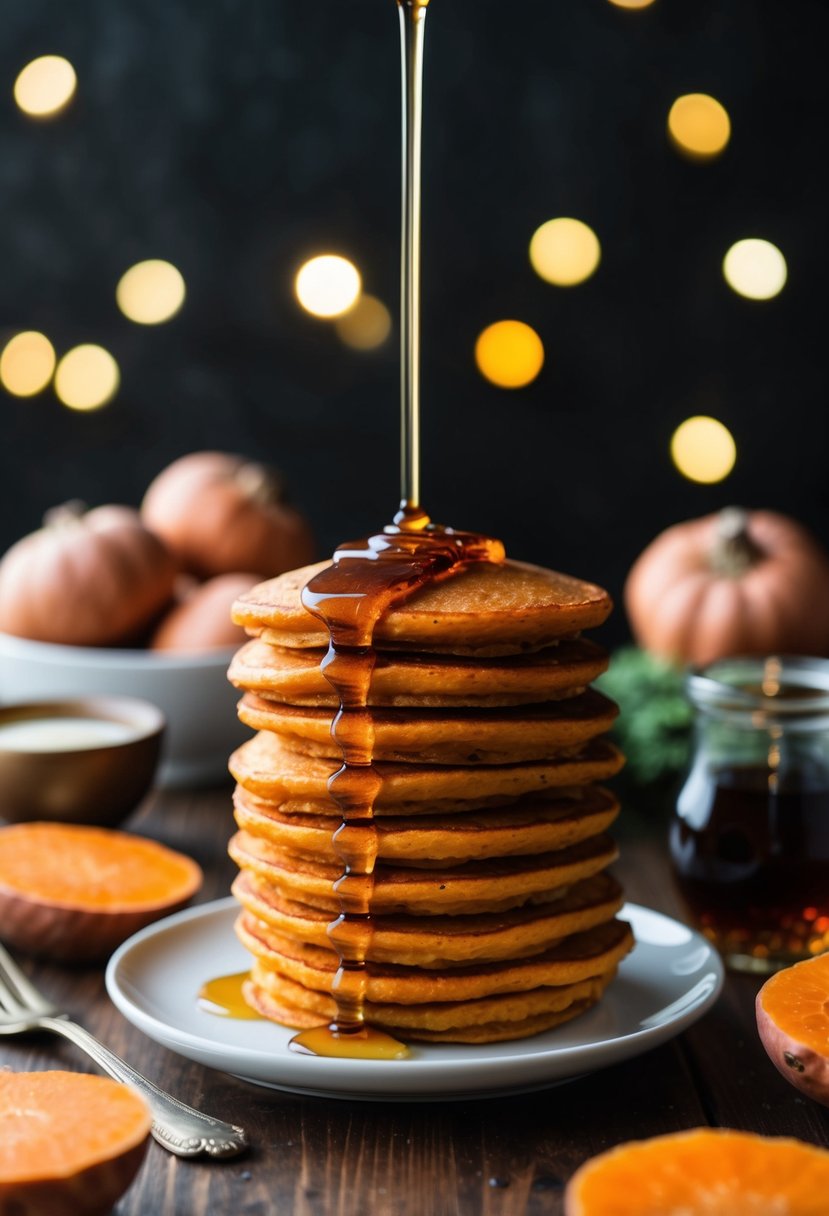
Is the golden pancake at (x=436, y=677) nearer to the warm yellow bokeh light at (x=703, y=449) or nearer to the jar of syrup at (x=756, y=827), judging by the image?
the jar of syrup at (x=756, y=827)

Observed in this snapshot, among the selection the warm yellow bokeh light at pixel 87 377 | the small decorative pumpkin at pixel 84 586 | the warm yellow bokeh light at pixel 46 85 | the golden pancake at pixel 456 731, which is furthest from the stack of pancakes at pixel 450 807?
the warm yellow bokeh light at pixel 46 85

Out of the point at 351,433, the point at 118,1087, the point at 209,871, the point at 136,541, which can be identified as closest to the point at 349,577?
the point at 118,1087

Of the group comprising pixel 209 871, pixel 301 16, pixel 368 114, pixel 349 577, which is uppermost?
pixel 301 16

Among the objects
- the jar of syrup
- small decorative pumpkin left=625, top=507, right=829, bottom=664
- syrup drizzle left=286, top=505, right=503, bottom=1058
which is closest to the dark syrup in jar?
the jar of syrup

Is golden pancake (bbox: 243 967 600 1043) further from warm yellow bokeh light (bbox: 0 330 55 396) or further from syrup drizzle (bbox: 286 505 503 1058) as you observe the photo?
warm yellow bokeh light (bbox: 0 330 55 396)

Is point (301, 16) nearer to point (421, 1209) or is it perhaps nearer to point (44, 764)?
point (44, 764)

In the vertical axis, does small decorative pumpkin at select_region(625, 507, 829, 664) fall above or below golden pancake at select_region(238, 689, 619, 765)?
below

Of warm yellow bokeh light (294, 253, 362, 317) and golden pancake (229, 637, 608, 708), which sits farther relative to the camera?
warm yellow bokeh light (294, 253, 362, 317)

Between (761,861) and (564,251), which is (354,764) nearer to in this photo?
(761,861)
